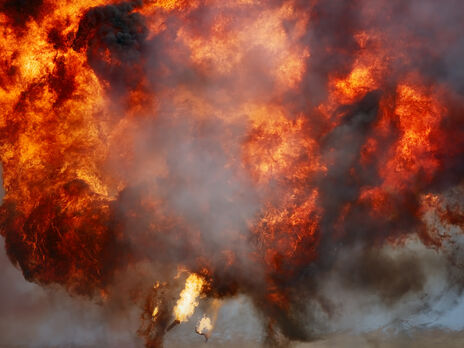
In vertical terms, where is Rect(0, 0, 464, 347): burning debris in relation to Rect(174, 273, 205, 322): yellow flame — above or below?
above

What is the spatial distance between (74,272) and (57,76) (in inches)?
168

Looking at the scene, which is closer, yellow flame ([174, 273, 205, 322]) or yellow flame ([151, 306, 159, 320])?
yellow flame ([174, 273, 205, 322])

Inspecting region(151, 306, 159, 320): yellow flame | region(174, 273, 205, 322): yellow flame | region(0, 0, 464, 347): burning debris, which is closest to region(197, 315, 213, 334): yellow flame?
region(174, 273, 205, 322): yellow flame

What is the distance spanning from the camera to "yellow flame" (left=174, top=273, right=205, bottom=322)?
8961 mm

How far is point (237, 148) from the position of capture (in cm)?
870

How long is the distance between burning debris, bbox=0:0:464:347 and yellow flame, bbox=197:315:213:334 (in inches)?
36.1

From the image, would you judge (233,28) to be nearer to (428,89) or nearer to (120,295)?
(428,89)

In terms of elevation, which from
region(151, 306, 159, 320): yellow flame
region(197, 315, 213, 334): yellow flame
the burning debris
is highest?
the burning debris

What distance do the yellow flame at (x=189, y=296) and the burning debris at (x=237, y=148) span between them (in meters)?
0.05

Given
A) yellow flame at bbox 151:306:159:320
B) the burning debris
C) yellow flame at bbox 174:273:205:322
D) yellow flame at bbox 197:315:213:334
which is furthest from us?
yellow flame at bbox 197:315:213:334

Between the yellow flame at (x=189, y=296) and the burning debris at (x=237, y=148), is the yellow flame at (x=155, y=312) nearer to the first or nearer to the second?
the burning debris at (x=237, y=148)

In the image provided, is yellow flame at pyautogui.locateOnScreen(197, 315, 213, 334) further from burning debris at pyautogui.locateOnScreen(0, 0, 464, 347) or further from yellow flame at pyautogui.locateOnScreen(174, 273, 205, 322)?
burning debris at pyautogui.locateOnScreen(0, 0, 464, 347)

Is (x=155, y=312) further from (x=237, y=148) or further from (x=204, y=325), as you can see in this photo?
(x=237, y=148)

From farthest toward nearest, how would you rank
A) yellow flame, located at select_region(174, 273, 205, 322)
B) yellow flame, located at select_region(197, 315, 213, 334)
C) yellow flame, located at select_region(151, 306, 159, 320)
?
yellow flame, located at select_region(197, 315, 213, 334) < yellow flame, located at select_region(151, 306, 159, 320) < yellow flame, located at select_region(174, 273, 205, 322)
